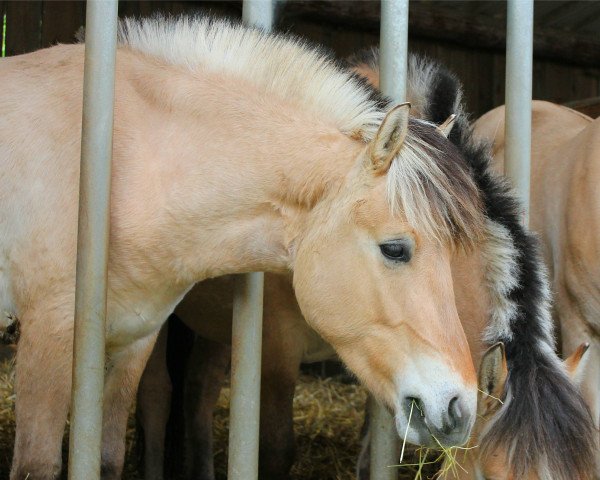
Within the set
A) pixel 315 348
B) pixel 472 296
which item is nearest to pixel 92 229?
pixel 472 296

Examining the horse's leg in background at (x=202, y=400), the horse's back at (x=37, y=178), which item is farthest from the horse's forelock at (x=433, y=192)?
the horse's leg in background at (x=202, y=400)

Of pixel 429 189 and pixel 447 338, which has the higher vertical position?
pixel 429 189

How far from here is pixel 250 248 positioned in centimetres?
277

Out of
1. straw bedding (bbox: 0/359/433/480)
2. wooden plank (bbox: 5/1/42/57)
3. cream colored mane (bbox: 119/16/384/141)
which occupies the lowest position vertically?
straw bedding (bbox: 0/359/433/480)

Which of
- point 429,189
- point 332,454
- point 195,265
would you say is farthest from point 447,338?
point 332,454

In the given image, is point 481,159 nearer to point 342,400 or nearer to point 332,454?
point 332,454

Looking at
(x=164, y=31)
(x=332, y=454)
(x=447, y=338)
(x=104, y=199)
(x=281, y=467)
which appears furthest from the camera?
(x=332, y=454)

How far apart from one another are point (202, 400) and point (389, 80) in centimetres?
232

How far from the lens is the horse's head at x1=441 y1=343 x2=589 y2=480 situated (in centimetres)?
267

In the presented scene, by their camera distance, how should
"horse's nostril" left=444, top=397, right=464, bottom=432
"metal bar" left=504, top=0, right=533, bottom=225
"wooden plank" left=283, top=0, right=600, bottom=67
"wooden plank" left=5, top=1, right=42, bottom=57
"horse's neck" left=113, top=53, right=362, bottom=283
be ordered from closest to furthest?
"horse's nostril" left=444, top=397, right=464, bottom=432 < "horse's neck" left=113, top=53, right=362, bottom=283 < "metal bar" left=504, top=0, right=533, bottom=225 < "wooden plank" left=5, top=1, right=42, bottom=57 < "wooden plank" left=283, top=0, right=600, bottom=67

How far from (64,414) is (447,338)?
1.25 m

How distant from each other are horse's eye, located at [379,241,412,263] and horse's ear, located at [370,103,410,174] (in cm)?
22

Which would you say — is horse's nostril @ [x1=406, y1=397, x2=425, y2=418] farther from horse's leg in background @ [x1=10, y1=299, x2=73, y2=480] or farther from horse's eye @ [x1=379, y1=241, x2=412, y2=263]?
horse's leg in background @ [x1=10, y1=299, x2=73, y2=480]

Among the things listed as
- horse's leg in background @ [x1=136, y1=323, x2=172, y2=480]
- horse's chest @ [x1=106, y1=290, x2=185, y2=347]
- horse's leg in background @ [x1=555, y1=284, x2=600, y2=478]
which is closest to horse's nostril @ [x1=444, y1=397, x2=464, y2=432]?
horse's chest @ [x1=106, y1=290, x2=185, y2=347]
